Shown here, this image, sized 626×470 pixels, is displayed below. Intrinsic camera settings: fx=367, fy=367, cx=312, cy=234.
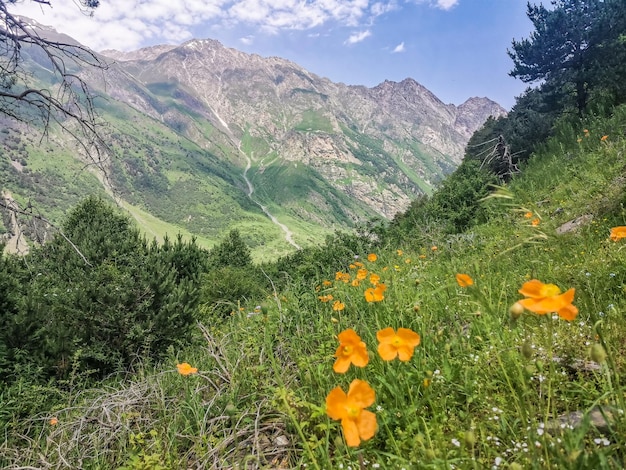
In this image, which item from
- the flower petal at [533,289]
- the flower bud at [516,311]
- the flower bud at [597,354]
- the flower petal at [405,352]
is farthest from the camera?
the flower petal at [405,352]

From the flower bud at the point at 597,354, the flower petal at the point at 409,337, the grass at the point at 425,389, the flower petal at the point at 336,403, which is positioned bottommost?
the grass at the point at 425,389

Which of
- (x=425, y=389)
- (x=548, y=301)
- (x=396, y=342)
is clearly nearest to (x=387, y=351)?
(x=396, y=342)

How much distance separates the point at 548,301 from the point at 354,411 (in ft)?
2.35

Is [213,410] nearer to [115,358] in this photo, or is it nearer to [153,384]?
[153,384]

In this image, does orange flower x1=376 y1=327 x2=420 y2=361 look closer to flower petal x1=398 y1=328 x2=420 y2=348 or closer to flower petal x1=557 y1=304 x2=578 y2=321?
flower petal x1=398 y1=328 x2=420 y2=348

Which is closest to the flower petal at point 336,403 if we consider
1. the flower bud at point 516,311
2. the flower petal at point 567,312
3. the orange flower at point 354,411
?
the orange flower at point 354,411

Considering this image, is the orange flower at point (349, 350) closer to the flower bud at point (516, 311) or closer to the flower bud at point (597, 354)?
the flower bud at point (516, 311)

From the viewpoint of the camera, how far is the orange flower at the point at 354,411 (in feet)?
3.85

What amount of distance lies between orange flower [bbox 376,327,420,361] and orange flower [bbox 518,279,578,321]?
45 centimetres

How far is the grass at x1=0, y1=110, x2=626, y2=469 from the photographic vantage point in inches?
57.9

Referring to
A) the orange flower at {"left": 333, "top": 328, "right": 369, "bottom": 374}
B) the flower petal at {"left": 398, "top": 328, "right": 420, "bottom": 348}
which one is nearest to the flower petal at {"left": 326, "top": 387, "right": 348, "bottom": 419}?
the orange flower at {"left": 333, "top": 328, "right": 369, "bottom": 374}

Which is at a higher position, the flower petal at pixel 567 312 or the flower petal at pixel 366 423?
the flower petal at pixel 567 312

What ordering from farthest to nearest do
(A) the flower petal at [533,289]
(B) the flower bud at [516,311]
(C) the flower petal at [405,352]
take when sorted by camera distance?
(C) the flower petal at [405,352] → (A) the flower petal at [533,289] → (B) the flower bud at [516,311]

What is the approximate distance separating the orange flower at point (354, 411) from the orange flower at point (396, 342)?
0.22 meters
